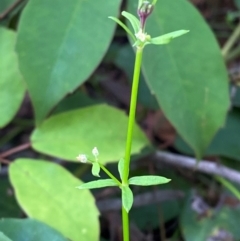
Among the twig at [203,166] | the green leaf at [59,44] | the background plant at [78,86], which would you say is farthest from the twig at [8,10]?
the twig at [203,166]

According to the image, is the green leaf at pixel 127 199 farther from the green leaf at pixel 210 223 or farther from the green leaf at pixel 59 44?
the green leaf at pixel 210 223

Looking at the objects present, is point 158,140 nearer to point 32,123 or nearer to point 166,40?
point 32,123

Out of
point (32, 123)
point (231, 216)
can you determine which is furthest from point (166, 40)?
point (32, 123)

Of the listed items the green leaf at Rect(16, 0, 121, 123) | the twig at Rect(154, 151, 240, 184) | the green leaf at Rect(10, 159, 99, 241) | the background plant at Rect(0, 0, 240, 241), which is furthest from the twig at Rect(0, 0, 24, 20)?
the twig at Rect(154, 151, 240, 184)

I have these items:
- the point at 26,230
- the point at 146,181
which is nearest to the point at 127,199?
the point at 146,181

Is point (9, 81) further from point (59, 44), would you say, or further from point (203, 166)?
point (203, 166)
